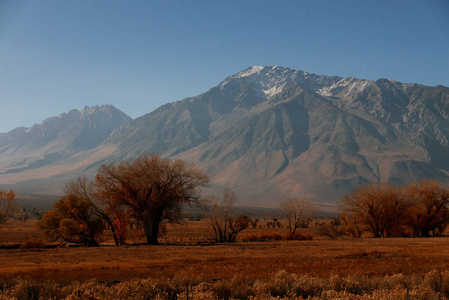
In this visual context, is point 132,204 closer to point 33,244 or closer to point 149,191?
point 149,191

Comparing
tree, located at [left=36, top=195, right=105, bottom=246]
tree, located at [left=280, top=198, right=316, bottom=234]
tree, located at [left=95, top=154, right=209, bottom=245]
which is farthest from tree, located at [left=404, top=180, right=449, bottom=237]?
tree, located at [left=36, top=195, right=105, bottom=246]

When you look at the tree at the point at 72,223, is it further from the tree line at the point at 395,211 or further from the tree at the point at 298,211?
the tree line at the point at 395,211

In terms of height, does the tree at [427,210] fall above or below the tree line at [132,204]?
below

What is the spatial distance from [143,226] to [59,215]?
8.51 meters

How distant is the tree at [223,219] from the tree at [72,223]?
13.5 metres

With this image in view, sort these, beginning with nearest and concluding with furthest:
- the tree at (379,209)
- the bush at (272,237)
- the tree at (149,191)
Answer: the tree at (149,191) → the bush at (272,237) → the tree at (379,209)

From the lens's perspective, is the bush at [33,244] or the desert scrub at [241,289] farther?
the bush at [33,244]

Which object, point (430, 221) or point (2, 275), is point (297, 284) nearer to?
point (2, 275)

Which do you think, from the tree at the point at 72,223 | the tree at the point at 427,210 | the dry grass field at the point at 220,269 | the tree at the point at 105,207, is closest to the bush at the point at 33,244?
the tree at the point at 72,223

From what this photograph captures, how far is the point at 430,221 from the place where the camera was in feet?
196

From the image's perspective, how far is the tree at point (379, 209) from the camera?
5603 cm

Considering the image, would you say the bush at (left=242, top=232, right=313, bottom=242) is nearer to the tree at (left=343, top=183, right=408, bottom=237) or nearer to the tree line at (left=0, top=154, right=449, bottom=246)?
the tree line at (left=0, top=154, right=449, bottom=246)

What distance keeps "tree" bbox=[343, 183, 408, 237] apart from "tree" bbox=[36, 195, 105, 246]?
1410 inches

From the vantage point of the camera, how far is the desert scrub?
1466 cm
